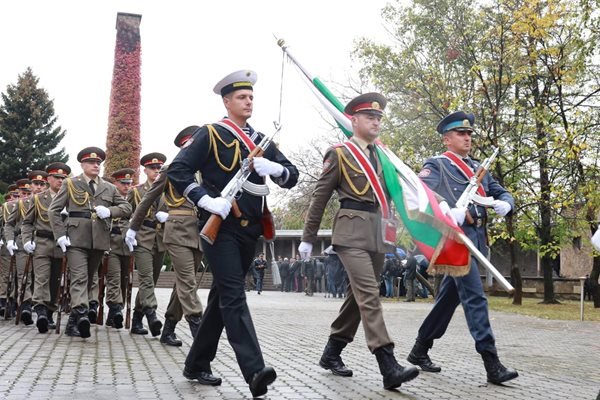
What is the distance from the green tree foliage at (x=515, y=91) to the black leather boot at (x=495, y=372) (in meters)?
14.6

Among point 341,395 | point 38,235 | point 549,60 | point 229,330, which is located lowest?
point 341,395

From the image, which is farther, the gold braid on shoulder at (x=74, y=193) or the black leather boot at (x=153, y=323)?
the gold braid on shoulder at (x=74, y=193)

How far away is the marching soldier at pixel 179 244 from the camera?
927cm

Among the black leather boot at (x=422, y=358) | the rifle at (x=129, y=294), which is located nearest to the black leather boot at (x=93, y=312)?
the rifle at (x=129, y=294)

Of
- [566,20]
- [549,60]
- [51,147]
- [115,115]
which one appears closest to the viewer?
[566,20]

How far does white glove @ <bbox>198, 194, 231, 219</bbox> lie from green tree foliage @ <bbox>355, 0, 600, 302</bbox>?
15970 millimetres

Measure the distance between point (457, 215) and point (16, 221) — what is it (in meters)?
9.48

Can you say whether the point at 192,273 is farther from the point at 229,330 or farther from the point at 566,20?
the point at 566,20

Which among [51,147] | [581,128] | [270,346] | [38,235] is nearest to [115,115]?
[51,147]

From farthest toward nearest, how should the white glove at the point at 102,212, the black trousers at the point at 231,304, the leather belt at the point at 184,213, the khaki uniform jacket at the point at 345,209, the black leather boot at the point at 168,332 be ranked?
the white glove at the point at 102,212, the black leather boot at the point at 168,332, the leather belt at the point at 184,213, the khaki uniform jacket at the point at 345,209, the black trousers at the point at 231,304

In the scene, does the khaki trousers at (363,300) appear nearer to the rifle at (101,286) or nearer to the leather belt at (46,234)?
the rifle at (101,286)

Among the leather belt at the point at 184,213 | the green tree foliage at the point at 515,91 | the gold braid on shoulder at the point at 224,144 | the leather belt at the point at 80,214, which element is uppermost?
the green tree foliage at the point at 515,91

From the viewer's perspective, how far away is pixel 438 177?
313 inches

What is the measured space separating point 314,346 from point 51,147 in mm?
49085
